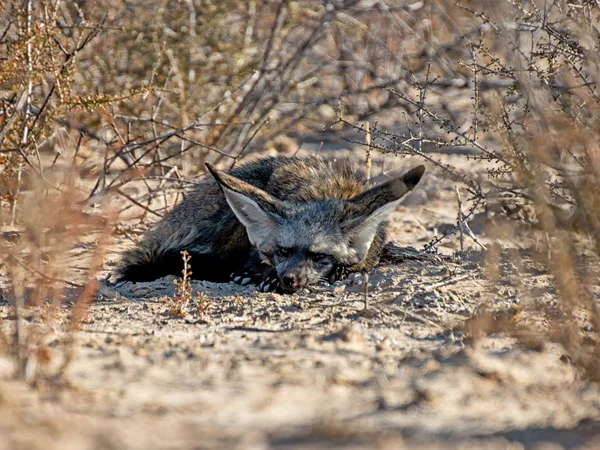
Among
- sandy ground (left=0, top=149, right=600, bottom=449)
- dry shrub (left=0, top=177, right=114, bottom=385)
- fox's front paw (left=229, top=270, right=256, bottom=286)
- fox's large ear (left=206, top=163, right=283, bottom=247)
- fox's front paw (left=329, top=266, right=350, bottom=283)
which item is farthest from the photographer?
fox's front paw (left=229, top=270, right=256, bottom=286)

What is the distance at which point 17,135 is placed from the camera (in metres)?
6.11

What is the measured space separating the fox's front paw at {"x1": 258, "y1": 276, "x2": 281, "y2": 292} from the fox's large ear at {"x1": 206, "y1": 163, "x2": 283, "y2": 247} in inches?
12.2

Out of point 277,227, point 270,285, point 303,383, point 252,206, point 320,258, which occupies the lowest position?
point 303,383

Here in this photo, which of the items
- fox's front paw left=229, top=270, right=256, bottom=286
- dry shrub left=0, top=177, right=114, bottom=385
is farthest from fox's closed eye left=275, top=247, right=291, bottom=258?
dry shrub left=0, top=177, right=114, bottom=385

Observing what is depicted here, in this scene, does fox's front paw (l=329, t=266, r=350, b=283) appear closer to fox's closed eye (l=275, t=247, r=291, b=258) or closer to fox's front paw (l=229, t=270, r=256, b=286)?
fox's closed eye (l=275, t=247, r=291, b=258)

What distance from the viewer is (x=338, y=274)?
600 cm

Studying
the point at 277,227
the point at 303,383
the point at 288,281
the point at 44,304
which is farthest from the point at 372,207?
the point at 303,383

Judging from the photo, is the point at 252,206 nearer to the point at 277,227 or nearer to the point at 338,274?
the point at 277,227

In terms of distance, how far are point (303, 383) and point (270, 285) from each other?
2558 millimetres

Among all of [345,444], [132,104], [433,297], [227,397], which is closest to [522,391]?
[345,444]

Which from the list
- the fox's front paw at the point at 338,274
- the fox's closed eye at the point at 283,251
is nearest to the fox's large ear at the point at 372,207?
the fox's front paw at the point at 338,274

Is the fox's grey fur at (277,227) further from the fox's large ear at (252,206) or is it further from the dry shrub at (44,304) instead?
the dry shrub at (44,304)

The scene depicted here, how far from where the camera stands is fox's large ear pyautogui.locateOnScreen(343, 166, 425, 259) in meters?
5.52

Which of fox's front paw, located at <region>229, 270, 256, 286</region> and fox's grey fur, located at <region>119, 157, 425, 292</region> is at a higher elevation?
fox's grey fur, located at <region>119, 157, 425, 292</region>
